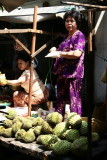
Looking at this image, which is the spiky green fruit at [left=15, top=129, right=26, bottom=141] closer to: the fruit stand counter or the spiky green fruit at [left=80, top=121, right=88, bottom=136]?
the fruit stand counter

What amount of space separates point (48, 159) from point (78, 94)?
1687 mm

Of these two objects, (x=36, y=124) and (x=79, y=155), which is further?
(x=36, y=124)

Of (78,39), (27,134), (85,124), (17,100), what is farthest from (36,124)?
(17,100)

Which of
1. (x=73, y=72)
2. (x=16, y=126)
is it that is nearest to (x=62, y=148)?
(x=16, y=126)

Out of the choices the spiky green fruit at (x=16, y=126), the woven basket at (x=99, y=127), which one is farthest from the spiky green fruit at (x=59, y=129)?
the spiky green fruit at (x=16, y=126)

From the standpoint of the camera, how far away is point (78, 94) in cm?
434

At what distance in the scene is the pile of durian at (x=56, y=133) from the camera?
9.31 feet

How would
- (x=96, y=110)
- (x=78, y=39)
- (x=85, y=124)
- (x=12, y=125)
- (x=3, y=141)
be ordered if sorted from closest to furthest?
(x=85, y=124) → (x=3, y=141) → (x=12, y=125) → (x=78, y=39) → (x=96, y=110)

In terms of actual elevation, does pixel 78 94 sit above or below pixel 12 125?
above

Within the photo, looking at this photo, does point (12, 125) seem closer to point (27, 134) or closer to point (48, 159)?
point (27, 134)

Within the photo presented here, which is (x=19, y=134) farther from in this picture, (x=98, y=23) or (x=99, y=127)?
(x=98, y=23)

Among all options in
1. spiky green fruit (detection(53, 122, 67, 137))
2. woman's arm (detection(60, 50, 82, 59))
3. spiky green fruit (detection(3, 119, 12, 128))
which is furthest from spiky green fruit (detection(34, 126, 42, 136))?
woman's arm (detection(60, 50, 82, 59))

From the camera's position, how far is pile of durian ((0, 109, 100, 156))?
9.31ft

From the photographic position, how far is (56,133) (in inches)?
127
